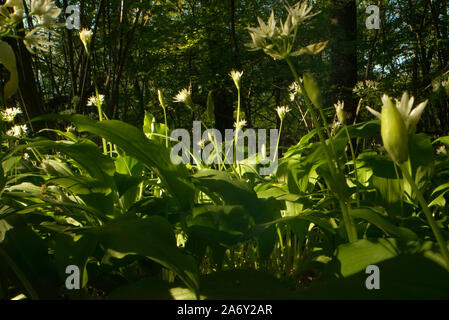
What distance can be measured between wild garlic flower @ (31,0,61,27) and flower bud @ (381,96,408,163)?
60 centimetres

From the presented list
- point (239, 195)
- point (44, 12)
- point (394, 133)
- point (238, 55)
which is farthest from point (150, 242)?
point (238, 55)

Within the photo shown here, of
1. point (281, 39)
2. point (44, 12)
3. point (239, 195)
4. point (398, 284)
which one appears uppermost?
point (44, 12)

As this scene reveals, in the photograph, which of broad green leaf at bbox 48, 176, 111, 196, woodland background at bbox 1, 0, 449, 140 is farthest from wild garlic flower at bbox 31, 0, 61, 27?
woodland background at bbox 1, 0, 449, 140

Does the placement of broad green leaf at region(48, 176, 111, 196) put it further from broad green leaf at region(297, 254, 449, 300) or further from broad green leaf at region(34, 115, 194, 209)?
broad green leaf at region(297, 254, 449, 300)

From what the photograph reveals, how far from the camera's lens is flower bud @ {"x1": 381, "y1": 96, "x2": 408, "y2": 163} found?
372mm

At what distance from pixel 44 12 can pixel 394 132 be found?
0.64 metres

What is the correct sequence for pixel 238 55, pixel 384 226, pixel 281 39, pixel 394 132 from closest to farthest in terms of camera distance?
pixel 394 132 → pixel 384 226 → pixel 281 39 → pixel 238 55

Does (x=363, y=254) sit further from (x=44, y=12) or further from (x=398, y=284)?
(x=44, y=12)

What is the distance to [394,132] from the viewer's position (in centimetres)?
37

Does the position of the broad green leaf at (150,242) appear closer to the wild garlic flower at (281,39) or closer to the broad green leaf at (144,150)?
the broad green leaf at (144,150)

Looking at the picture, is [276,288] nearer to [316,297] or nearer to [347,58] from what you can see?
[316,297]

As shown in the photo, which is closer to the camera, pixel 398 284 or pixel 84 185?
pixel 398 284
